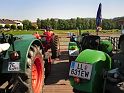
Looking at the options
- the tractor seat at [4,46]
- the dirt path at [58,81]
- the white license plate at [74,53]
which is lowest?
the dirt path at [58,81]

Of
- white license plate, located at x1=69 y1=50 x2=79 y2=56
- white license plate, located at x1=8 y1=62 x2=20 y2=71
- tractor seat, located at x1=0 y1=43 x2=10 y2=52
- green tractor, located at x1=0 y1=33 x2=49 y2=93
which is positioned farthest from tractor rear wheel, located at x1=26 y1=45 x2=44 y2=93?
white license plate, located at x1=69 y1=50 x2=79 y2=56

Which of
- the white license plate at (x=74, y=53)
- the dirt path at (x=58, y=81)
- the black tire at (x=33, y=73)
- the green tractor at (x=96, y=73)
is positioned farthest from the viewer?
the white license plate at (x=74, y=53)

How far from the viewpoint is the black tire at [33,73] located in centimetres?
578

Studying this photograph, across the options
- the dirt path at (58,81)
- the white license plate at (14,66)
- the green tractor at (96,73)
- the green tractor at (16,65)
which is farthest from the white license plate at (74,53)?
the green tractor at (96,73)

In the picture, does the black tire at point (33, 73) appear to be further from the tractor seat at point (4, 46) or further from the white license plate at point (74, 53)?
the white license plate at point (74, 53)

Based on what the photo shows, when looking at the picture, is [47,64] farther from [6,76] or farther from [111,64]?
[111,64]

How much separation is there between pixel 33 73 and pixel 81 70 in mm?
2380

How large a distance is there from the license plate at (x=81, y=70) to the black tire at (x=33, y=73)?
117 centimetres

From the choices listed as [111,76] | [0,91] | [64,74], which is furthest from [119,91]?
[64,74]

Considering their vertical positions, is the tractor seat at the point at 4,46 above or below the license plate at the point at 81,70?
above

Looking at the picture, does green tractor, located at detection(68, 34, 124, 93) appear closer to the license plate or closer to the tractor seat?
the license plate

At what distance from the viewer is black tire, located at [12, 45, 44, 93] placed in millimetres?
5781

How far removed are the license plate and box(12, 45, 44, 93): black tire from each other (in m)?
1.17

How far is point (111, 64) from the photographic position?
5.38 metres
